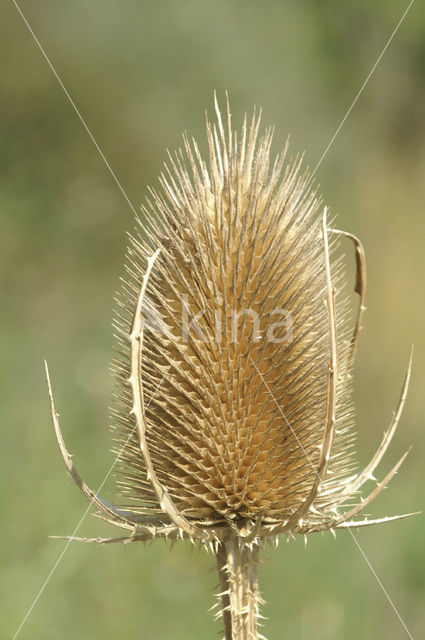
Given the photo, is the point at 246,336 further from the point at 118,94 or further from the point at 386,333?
the point at 118,94

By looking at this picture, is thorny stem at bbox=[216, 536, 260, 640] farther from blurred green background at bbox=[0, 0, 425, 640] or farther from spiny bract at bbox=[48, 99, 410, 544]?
blurred green background at bbox=[0, 0, 425, 640]

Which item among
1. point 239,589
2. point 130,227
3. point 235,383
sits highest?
point 130,227

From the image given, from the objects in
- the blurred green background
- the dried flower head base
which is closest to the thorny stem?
the dried flower head base

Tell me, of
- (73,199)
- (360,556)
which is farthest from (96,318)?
(360,556)

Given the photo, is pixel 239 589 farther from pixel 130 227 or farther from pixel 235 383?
pixel 130 227

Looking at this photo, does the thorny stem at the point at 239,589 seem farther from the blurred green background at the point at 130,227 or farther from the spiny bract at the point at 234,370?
the blurred green background at the point at 130,227

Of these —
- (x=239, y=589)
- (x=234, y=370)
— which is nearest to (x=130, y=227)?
(x=234, y=370)
